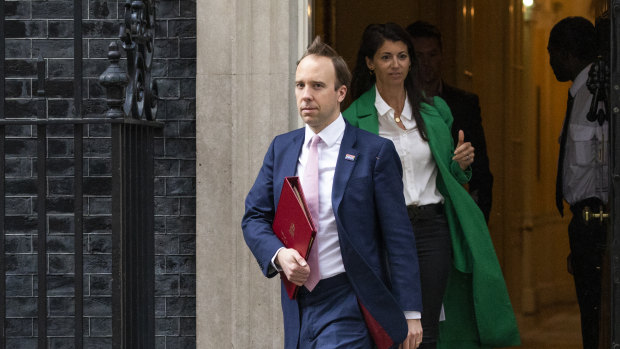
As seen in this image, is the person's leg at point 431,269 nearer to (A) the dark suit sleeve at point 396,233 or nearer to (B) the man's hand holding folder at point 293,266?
(A) the dark suit sleeve at point 396,233

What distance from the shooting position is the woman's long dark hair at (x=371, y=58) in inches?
218

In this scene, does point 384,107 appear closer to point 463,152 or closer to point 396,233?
point 463,152

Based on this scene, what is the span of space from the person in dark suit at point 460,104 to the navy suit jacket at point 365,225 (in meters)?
2.01

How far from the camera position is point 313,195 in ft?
14.3

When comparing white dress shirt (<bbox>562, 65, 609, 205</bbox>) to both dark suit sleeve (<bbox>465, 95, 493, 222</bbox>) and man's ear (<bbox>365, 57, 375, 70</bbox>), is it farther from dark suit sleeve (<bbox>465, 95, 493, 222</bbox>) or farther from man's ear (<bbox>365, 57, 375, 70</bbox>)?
man's ear (<bbox>365, 57, 375, 70</bbox>)

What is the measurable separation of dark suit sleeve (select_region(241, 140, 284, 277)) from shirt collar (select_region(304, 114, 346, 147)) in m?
0.18

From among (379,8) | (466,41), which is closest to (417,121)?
(379,8)

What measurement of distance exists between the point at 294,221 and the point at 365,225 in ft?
1.01

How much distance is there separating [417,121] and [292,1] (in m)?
0.98

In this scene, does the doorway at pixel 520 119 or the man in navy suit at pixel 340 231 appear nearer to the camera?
the man in navy suit at pixel 340 231

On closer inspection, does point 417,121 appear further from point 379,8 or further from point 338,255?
point 379,8

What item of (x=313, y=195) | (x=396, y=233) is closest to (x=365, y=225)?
(x=396, y=233)

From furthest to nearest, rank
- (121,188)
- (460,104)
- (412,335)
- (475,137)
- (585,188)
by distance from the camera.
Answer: (460,104)
(475,137)
(585,188)
(121,188)
(412,335)

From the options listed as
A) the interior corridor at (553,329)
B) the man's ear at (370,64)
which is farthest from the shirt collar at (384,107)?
the interior corridor at (553,329)
